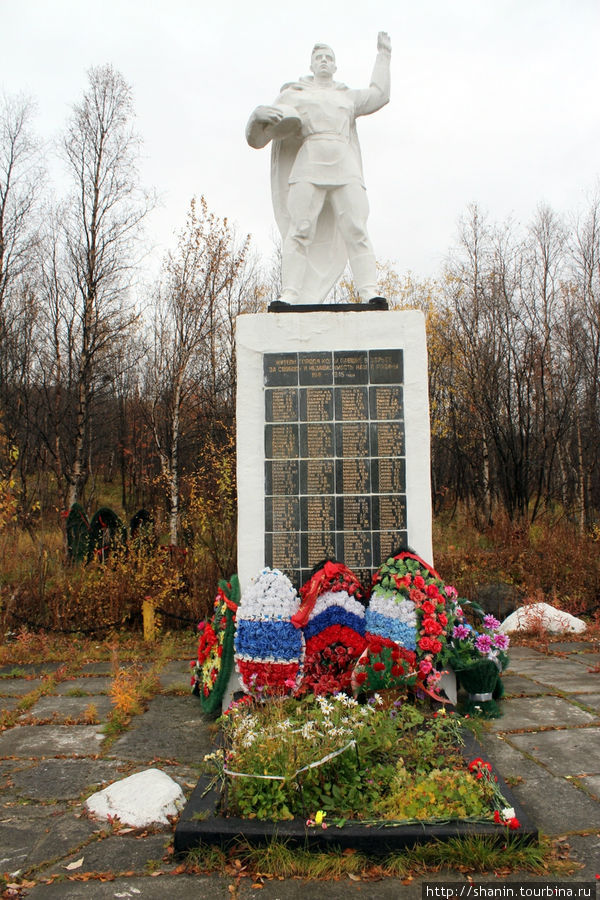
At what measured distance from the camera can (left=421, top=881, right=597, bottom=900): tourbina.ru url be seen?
2.30 metres

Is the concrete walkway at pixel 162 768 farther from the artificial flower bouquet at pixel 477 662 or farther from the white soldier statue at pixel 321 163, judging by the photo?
the white soldier statue at pixel 321 163

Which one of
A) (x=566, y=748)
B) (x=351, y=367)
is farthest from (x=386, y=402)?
(x=566, y=748)

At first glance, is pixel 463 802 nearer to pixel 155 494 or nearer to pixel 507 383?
pixel 507 383

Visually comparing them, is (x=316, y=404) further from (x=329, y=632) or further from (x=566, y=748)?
Result: (x=566, y=748)

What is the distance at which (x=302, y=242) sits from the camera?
18.0 ft

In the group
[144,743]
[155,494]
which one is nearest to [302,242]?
[144,743]

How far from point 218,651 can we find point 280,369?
7.05 feet

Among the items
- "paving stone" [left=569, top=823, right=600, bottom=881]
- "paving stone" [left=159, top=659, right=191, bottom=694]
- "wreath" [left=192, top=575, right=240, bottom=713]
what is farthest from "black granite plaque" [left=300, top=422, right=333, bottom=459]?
"paving stone" [left=569, top=823, right=600, bottom=881]

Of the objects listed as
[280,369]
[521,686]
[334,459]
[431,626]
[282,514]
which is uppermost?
[280,369]

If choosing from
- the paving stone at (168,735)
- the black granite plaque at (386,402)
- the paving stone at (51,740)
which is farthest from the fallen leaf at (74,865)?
the black granite plaque at (386,402)

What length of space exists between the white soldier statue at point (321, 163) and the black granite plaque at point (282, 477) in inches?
53.2

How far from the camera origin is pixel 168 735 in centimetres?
416

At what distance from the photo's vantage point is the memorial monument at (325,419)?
489 cm

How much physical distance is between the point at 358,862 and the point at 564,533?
819 centimetres
